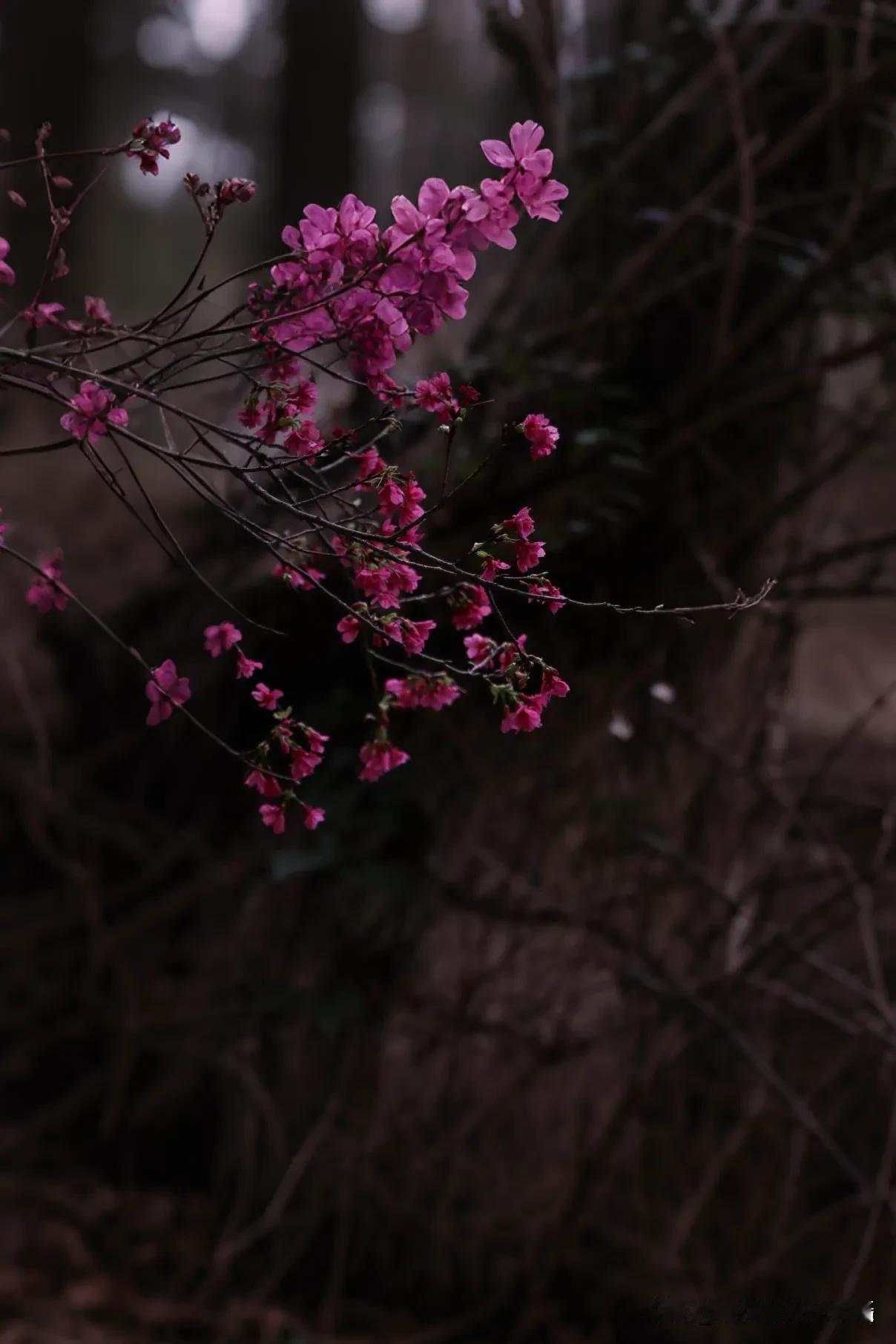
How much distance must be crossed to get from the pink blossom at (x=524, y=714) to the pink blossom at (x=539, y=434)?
207 mm

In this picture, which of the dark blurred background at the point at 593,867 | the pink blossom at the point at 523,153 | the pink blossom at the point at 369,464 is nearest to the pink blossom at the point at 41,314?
the pink blossom at the point at 369,464

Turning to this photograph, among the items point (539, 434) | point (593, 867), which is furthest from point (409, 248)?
point (593, 867)

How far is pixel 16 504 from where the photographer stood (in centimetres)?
333

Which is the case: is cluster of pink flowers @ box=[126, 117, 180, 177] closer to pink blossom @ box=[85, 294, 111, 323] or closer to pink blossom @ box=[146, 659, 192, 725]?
pink blossom @ box=[85, 294, 111, 323]

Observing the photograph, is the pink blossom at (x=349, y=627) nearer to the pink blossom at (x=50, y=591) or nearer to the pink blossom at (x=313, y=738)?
the pink blossom at (x=313, y=738)

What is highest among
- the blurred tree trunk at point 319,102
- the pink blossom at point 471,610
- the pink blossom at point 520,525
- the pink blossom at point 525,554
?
the blurred tree trunk at point 319,102

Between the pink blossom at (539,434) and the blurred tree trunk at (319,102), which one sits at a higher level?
the blurred tree trunk at (319,102)

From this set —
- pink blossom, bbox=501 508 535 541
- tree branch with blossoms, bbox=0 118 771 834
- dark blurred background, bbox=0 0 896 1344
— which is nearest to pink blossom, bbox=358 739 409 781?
tree branch with blossoms, bbox=0 118 771 834

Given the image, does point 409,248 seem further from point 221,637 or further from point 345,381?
point 221,637

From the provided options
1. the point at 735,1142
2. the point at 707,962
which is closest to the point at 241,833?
the point at 707,962

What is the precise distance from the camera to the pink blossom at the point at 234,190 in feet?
3.19

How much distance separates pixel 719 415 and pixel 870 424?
0.41 metres

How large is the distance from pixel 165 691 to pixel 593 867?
161cm

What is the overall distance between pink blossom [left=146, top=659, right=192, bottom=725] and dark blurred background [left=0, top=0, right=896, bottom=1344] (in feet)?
3.56
